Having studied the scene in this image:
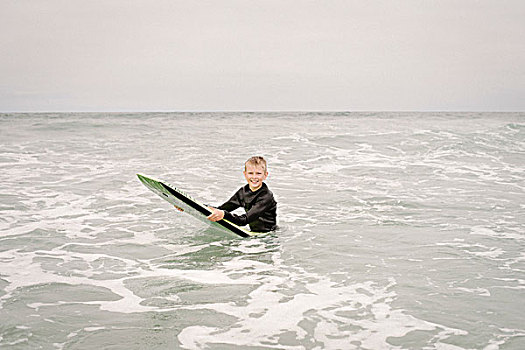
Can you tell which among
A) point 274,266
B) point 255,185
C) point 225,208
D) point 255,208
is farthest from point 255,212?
point 274,266

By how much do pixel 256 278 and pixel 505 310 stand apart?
2068mm

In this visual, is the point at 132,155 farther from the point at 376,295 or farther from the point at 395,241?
the point at 376,295

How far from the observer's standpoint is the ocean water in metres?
3.37

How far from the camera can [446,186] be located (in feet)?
31.8

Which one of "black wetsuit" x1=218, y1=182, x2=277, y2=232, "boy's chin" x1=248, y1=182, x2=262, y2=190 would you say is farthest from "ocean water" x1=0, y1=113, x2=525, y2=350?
"boy's chin" x1=248, y1=182, x2=262, y2=190

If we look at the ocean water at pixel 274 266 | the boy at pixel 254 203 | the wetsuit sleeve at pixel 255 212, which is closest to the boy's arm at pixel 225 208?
the boy at pixel 254 203

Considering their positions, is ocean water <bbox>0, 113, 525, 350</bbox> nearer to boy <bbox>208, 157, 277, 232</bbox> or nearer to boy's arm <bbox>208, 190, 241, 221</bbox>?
boy <bbox>208, 157, 277, 232</bbox>

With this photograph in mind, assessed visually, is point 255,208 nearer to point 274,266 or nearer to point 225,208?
point 225,208

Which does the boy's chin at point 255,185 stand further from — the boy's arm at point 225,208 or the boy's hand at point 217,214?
the boy's hand at point 217,214

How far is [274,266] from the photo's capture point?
15.9ft

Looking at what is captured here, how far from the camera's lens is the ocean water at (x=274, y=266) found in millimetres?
3367

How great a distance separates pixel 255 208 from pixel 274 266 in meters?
1.06

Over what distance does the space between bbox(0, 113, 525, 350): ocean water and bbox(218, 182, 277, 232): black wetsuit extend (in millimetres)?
185

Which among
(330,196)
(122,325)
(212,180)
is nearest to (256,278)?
(122,325)
